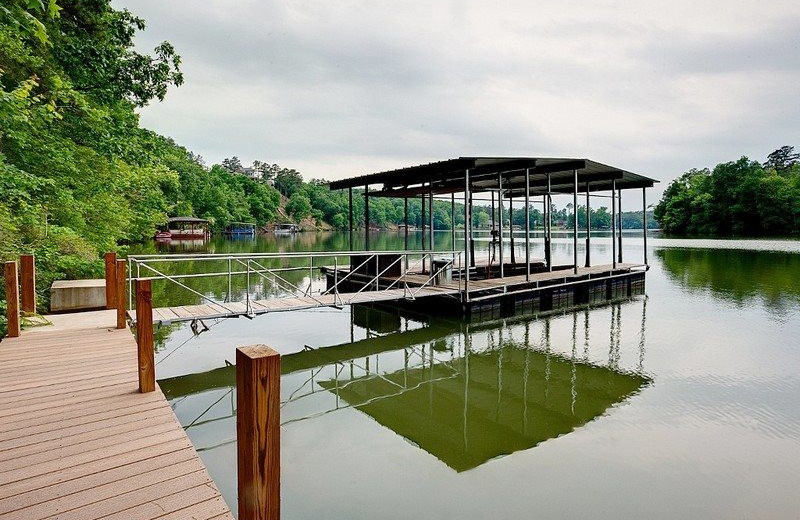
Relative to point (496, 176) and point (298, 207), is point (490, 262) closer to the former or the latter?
point (496, 176)

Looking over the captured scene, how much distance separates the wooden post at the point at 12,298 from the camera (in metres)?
5.00

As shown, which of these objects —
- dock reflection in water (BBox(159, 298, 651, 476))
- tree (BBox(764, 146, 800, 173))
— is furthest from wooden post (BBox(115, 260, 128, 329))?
tree (BBox(764, 146, 800, 173))

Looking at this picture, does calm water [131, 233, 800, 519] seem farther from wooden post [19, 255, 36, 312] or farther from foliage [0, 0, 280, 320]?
foliage [0, 0, 280, 320]

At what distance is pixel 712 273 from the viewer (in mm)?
18344

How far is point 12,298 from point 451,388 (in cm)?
538

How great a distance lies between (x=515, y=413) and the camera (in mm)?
5281

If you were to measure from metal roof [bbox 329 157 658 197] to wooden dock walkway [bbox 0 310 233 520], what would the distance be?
301 inches

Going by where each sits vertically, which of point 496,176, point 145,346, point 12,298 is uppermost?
point 496,176

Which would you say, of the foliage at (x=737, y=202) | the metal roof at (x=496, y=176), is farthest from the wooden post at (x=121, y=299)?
the foliage at (x=737, y=202)

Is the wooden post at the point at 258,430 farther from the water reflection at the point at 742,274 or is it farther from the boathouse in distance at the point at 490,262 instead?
the water reflection at the point at 742,274

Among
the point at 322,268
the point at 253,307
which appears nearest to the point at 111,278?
the point at 253,307

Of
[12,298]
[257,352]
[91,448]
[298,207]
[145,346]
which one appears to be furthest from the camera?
[298,207]

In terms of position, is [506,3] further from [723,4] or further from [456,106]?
[456,106]

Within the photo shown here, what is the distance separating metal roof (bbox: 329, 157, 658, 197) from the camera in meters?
10.4
